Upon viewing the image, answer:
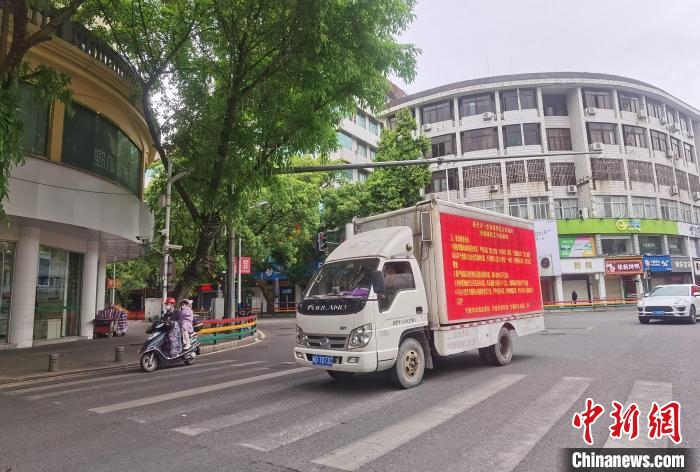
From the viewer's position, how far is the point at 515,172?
39.1 meters

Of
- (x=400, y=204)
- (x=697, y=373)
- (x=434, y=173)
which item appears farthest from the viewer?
(x=434, y=173)

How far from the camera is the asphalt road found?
4422 millimetres

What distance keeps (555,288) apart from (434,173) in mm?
14346

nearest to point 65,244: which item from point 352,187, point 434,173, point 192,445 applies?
point 192,445

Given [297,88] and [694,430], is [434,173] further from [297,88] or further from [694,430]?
[694,430]

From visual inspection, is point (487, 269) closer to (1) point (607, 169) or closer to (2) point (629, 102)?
(1) point (607, 169)

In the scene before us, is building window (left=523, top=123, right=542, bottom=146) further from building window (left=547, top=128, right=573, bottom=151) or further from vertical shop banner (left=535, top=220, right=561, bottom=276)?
vertical shop banner (left=535, top=220, right=561, bottom=276)

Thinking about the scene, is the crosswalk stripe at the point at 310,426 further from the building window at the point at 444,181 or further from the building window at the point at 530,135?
the building window at the point at 530,135

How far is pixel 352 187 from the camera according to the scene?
3500cm

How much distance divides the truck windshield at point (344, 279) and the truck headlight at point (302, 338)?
641 millimetres

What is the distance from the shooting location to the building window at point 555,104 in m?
40.8

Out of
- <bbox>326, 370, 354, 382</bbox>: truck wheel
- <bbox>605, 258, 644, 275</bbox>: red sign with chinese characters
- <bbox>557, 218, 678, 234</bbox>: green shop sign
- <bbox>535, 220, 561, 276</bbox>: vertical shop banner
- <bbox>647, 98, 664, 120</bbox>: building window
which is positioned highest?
<bbox>647, 98, 664, 120</bbox>: building window

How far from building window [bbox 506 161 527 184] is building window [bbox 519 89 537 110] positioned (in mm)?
5165

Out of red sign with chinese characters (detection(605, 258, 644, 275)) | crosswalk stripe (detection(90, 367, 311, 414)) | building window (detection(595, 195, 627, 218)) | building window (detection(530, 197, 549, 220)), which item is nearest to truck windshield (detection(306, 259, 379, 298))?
crosswalk stripe (detection(90, 367, 311, 414))
